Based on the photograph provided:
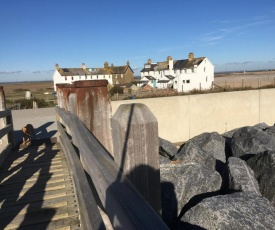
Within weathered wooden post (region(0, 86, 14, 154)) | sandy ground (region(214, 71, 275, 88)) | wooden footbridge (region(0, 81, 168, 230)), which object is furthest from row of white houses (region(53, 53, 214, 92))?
wooden footbridge (region(0, 81, 168, 230))

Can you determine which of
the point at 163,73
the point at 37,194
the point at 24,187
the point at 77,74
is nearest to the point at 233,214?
the point at 37,194

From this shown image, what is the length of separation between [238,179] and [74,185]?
3.76 metres

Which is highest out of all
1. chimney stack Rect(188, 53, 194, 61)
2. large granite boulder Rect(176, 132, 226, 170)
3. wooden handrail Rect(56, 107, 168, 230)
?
chimney stack Rect(188, 53, 194, 61)

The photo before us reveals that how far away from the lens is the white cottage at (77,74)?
2872 inches

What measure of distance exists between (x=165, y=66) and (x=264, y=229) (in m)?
68.6

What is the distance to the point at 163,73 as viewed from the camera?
69875 millimetres

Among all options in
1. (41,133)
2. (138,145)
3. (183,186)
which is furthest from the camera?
(41,133)

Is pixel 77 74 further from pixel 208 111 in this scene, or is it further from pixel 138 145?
pixel 138 145

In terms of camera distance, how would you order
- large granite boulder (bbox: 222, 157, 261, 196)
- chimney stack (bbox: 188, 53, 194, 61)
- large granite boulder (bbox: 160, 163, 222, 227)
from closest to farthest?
1. large granite boulder (bbox: 160, 163, 222, 227)
2. large granite boulder (bbox: 222, 157, 261, 196)
3. chimney stack (bbox: 188, 53, 194, 61)

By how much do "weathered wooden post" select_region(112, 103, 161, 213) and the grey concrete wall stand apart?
10344 mm

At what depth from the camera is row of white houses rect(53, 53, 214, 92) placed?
50094mm

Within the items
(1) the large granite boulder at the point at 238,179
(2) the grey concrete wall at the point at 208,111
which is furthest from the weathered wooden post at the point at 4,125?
(2) the grey concrete wall at the point at 208,111

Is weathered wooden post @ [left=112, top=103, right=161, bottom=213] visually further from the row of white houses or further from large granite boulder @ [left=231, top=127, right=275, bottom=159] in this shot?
the row of white houses

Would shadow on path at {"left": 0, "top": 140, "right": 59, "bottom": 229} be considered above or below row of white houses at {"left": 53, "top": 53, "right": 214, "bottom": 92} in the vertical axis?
below
